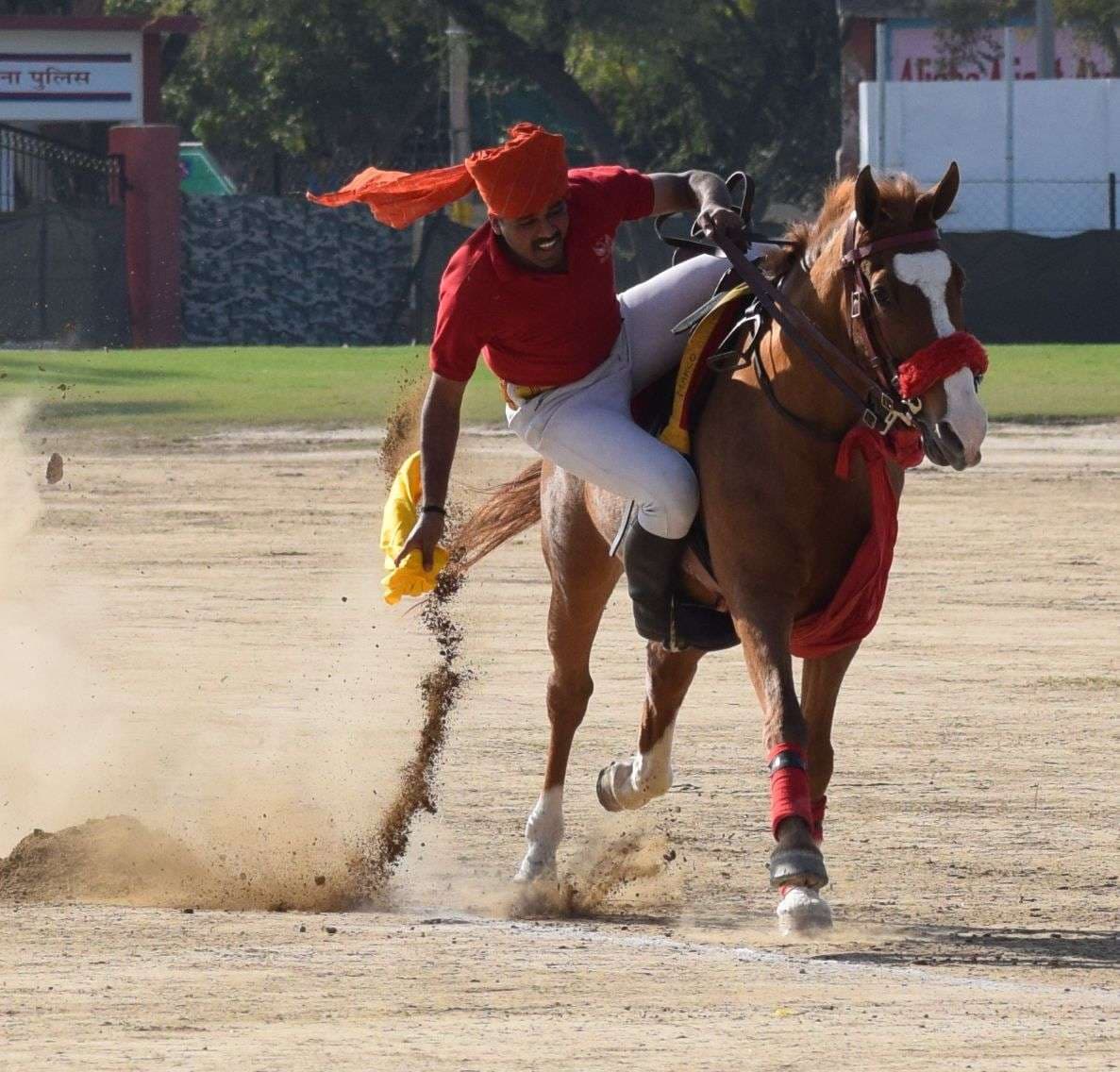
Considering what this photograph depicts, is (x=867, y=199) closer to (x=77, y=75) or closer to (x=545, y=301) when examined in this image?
(x=545, y=301)

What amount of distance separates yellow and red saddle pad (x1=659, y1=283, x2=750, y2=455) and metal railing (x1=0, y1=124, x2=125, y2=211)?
29972 millimetres

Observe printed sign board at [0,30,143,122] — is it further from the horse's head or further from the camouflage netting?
the horse's head

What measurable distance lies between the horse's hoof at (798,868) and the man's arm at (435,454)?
1.47m

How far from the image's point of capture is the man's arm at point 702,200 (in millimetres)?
6992

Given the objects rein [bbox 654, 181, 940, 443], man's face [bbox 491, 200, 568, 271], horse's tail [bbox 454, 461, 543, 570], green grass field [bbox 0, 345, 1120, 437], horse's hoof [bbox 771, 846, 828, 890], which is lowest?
green grass field [bbox 0, 345, 1120, 437]

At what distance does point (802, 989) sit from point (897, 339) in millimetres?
1633

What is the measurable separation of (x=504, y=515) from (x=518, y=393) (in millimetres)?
1224

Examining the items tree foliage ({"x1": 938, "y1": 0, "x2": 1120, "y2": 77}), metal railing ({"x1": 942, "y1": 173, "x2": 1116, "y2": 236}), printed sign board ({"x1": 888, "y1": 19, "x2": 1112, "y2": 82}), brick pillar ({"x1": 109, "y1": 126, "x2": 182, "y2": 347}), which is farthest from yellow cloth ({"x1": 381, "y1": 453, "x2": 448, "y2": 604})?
tree foliage ({"x1": 938, "y1": 0, "x2": 1120, "y2": 77})

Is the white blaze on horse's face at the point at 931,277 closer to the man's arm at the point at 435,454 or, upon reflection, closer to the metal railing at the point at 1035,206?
the man's arm at the point at 435,454

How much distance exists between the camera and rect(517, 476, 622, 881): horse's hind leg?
7633 mm

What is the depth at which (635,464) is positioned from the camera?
6789 millimetres

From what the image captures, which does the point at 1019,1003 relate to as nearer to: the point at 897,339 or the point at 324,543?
the point at 897,339

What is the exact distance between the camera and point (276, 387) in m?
27.1

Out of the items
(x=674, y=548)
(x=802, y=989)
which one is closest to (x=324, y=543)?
(x=674, y=548)
